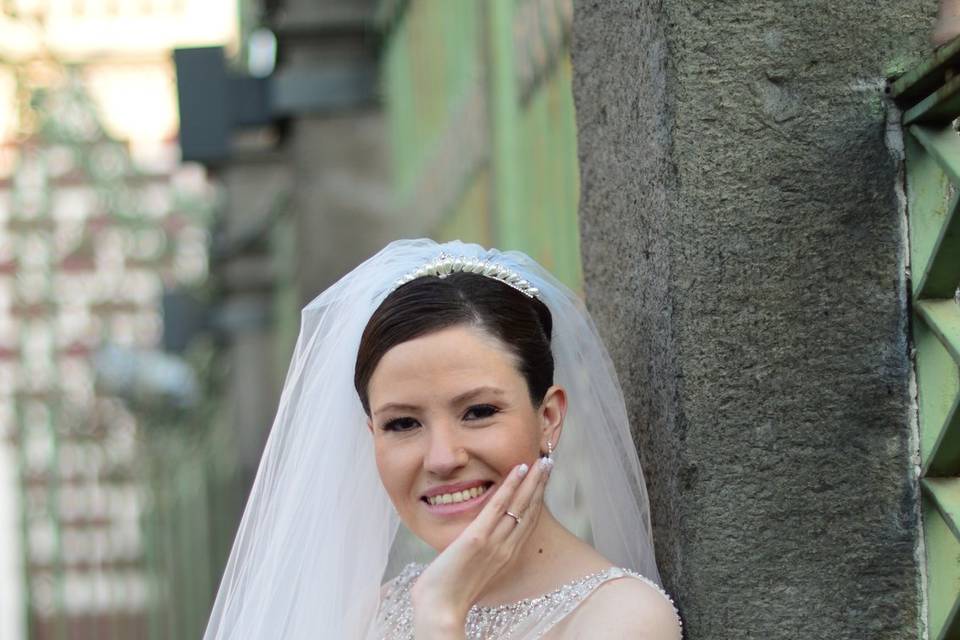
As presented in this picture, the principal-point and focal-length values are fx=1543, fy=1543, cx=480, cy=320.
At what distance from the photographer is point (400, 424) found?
2223mm

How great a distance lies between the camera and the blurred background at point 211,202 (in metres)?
4.56

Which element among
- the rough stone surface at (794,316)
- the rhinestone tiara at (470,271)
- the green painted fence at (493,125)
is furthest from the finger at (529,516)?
the green painted fence at (493,125)

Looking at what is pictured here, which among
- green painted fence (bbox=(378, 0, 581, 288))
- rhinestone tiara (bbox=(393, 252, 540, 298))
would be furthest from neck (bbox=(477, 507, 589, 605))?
green painted fence (bbox=(378, 0, 581, 288))

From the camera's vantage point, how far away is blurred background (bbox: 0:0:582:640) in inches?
180

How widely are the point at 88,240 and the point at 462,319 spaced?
11.4m

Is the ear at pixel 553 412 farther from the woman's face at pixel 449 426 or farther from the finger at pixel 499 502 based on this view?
the finger at pixel 499 502

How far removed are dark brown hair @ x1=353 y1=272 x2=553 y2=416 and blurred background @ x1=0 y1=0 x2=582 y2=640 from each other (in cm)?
129

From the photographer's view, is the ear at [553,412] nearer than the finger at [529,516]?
No

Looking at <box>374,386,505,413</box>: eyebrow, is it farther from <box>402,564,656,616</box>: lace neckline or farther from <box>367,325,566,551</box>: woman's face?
<box>402,564,656,616</box>: lace neckline

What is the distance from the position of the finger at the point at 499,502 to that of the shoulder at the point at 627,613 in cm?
18

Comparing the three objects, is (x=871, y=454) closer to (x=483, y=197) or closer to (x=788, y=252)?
(x=788, y=252)

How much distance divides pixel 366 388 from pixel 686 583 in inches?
21.8

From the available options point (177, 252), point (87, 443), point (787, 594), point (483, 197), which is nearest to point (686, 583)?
point (787, 594)

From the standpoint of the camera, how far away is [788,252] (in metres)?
2.12
